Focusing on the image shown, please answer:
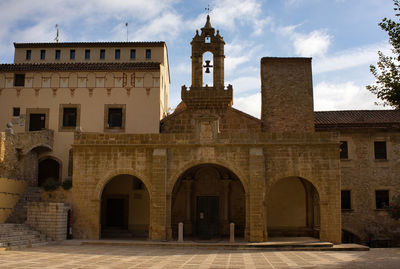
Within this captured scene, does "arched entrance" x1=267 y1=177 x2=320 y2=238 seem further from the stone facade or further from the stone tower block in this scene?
the stone facade

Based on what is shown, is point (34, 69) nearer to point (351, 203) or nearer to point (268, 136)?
point (268, 136)

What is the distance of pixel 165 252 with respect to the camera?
1709 cm

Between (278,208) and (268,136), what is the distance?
202 inches

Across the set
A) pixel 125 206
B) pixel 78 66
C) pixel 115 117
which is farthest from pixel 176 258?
pixel 78 66

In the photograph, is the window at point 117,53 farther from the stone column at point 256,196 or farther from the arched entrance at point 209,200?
the stone column at point 256,196

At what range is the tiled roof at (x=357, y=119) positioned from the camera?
2608 centimetres

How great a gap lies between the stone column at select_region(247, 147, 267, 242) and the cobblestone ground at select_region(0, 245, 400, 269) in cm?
180

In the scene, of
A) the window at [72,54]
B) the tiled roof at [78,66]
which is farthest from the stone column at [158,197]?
the window at [72,54]

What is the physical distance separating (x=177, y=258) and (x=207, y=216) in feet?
25.1

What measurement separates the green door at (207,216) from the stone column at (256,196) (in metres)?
3.02

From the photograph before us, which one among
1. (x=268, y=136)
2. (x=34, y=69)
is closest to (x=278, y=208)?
(x=268, y=136)

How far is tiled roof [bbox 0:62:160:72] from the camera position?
26.2m

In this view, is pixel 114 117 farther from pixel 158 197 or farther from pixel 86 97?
pixel 158 197

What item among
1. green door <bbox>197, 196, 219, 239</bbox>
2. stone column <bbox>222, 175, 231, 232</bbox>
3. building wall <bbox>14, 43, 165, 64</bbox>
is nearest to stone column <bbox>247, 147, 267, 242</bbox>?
green door <bbox>197, 196, 219, 239</bbox>
